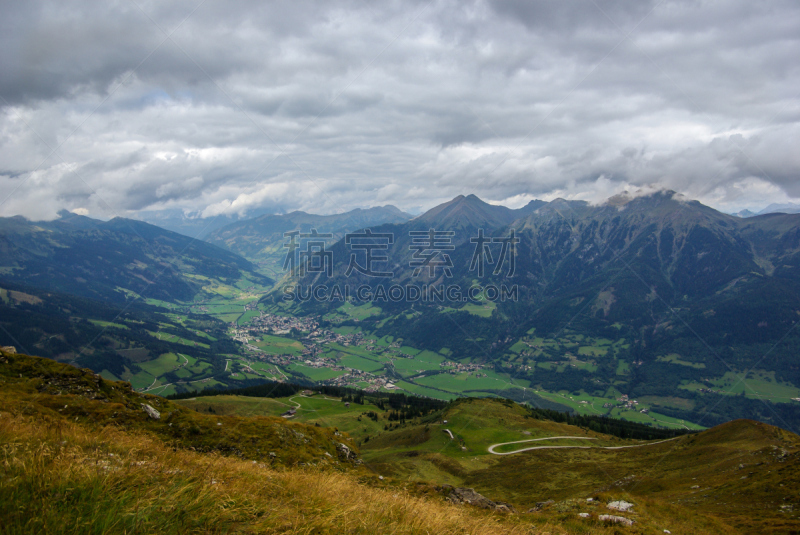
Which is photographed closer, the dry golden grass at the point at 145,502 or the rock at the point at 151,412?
the dry golden grass at the point at 145,502

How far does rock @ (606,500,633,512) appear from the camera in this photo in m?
16.3

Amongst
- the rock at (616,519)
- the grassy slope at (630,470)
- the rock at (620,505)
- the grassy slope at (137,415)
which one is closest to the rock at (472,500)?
the grassy slope at (630,470)

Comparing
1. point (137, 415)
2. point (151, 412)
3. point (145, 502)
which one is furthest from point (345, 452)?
point (145, 502)

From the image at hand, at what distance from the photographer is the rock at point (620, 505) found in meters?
16.3

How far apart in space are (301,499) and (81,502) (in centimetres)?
316

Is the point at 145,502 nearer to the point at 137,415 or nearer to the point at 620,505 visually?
the point at 137,415

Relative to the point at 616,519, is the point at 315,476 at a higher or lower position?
higher

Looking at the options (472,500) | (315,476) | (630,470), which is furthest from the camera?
(630,470)

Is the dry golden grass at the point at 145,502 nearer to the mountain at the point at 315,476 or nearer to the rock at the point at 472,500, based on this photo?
the mountain at the point at 315,476

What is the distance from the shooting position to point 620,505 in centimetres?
1684

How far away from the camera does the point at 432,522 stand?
5.87m

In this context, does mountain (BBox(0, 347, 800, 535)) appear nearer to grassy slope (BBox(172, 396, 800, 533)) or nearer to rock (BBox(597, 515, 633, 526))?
rock (BBox(597, 515, 633, 526))

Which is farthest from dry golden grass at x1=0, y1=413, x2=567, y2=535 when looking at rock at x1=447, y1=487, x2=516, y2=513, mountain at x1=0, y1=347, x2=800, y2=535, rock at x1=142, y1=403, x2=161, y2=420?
rock at x1=142, y1=403, x2=161, y2=420

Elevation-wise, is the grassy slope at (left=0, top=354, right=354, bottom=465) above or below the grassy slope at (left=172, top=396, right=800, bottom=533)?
above
